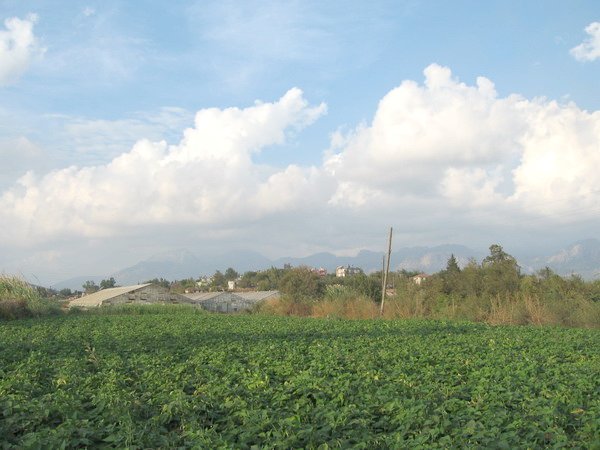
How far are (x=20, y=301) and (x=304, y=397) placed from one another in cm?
2621

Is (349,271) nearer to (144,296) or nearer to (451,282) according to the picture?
(144,296)

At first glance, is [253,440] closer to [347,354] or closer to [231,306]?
[347,354]

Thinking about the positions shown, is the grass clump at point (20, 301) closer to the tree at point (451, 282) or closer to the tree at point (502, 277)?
the tree at point (451, 282)

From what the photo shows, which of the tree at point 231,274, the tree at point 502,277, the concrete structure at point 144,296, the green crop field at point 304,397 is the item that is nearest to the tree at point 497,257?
the tree at point 502,277

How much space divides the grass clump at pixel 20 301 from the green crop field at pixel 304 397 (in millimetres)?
17419

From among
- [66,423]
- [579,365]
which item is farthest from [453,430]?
[579,365]

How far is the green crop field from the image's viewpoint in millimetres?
5203

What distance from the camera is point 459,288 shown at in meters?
29.0

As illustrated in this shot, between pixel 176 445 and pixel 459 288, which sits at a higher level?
pixel 459 288

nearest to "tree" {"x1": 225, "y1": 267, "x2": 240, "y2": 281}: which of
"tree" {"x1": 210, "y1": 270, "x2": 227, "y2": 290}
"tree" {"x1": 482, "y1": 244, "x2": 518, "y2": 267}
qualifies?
"tree" {"x1": 210, "y1": 270, "x2": 227, "y2": 290}

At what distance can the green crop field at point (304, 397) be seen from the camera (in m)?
5.20

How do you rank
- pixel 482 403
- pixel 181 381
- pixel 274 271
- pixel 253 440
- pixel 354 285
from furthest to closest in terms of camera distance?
pixel 274 271 < pixel 354 285 < pixel 181 381 < pixel 482 403 < pixel 253 440

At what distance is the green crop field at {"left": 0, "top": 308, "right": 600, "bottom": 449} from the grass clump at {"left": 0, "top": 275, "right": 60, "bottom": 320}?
686 inches

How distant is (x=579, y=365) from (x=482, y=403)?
366 cm
